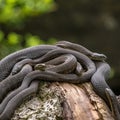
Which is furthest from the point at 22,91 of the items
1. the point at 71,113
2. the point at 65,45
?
the point at 65,45

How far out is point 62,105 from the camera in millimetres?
6535

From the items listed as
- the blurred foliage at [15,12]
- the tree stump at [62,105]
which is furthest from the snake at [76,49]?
the blurred foliage at [15,12]

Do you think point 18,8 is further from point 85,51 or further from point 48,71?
point 48,71

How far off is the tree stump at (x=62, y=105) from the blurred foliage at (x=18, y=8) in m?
3.65

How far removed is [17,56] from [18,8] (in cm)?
350

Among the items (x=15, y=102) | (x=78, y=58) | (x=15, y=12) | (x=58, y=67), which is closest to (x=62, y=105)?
(x=15, y=102)

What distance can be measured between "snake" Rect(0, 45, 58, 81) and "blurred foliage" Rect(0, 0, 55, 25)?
108 inches

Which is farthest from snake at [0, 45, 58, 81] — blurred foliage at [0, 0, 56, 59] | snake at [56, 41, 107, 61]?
blurred foliage at [0, 0, 56, 59]

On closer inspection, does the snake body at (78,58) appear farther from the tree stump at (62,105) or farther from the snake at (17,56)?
the tree stump at (62,105)

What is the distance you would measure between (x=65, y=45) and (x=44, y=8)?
2.93 meters

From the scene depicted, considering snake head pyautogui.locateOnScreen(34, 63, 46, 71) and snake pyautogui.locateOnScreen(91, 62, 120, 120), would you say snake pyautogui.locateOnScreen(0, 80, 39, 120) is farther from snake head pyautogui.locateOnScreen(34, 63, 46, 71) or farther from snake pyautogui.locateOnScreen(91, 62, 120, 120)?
snake pyautogui.locateOnScreen(91, 62, 120, 120)

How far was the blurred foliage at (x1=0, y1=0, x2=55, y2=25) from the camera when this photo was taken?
1023cm

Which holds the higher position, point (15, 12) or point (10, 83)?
point (15, 12)

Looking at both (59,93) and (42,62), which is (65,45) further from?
(59,93)
